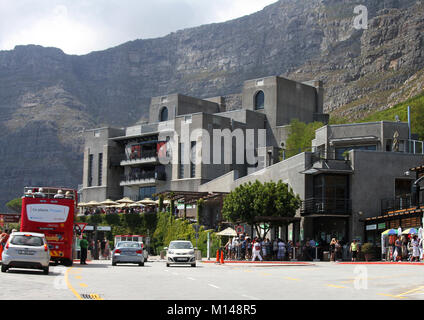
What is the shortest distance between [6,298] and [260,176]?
50.2 m

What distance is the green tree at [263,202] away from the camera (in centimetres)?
5122

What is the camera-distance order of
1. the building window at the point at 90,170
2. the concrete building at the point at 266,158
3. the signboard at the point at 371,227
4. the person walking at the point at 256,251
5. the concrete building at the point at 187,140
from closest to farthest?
the person walking at the point at 256,251 < the signboard at the point at 371,227 < the concrete building at the point at 266,158 < the concrete building at the point at 187,140 < the building window at the point at 90,170

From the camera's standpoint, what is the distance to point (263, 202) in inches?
2018

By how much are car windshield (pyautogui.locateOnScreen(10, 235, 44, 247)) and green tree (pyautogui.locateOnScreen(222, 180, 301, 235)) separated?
88.4 ft

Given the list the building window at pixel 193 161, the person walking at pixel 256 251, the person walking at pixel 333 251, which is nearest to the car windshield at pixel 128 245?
the person walking at pixel 256 251

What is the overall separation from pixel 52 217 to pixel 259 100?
65923 mm

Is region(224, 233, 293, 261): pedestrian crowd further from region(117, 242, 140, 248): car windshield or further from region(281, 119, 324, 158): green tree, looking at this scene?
region(281, 119, 324, 158): green tree

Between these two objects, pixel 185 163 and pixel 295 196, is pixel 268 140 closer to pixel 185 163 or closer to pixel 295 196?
pixel 185 163

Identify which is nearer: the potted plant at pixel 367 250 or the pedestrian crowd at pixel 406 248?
the pedestrian crowd at pixel 406 248

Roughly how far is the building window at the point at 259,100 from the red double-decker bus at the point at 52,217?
63751 millimetres

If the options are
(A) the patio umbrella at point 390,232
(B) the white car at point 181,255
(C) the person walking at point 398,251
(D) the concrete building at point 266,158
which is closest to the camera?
(B) the white car at point 181,255

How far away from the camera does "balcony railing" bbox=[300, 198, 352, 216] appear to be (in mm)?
51562

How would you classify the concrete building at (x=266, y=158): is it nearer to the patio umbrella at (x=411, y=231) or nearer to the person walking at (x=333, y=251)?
the person walking at (x=333, y=251)

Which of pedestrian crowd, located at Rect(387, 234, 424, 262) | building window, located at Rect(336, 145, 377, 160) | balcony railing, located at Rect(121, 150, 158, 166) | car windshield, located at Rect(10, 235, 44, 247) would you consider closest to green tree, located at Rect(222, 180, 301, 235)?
pedestrian crowd, located at Rect(387, 234, 424, 262)
